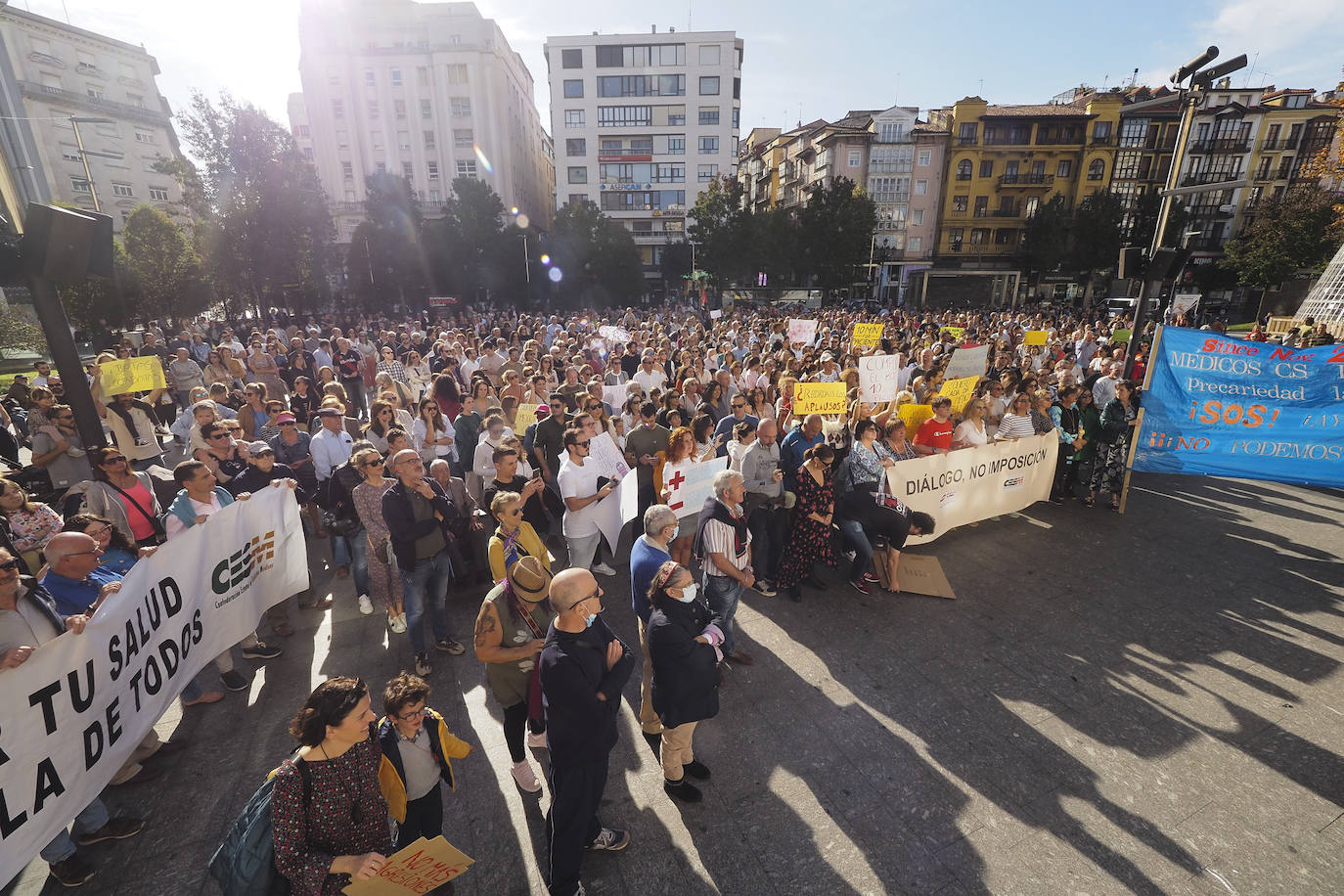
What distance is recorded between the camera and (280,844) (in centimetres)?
228

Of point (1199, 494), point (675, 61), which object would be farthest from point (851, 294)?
point (1199, 494)

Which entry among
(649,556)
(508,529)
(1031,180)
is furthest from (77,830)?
(1031,180)

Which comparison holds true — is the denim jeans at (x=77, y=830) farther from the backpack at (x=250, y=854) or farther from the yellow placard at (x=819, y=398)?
the yellow placard at (x=819, y=398)

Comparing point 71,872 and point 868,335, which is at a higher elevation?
point 868,335

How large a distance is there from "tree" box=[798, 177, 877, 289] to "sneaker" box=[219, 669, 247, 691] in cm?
4371

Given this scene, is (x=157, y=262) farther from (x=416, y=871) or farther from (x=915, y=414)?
(x=416, y=871)

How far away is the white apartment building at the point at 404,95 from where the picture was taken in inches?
2184

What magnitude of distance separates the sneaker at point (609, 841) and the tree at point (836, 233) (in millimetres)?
44090

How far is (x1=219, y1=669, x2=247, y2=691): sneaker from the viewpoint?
191 inches

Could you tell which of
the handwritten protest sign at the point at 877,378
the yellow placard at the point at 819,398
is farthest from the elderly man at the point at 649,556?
the handwritten protest sign at the point at 877,378

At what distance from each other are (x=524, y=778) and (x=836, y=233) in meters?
44.2

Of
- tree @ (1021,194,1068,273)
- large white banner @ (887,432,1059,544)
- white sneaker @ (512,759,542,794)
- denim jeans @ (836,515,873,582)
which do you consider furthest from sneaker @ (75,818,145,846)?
tree @ (1021,194,1068,273)

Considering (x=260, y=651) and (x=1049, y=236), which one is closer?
(x=260, y=651)

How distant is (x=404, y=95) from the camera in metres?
56.1
